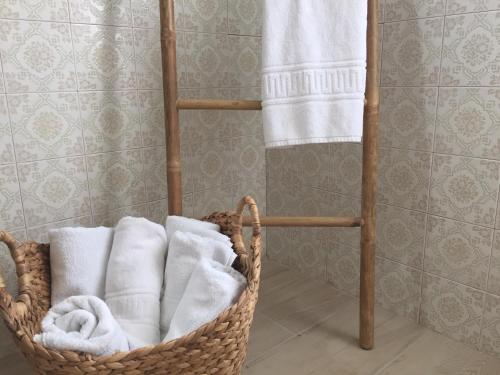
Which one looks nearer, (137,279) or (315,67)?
(137,279)

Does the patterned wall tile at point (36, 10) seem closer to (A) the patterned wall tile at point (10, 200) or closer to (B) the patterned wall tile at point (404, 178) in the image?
(A) the patterned wall tile at point (10, 200)

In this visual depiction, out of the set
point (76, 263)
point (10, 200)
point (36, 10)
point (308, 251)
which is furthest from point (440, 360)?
point (36, 10)

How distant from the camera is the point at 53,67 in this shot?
918 millimetres

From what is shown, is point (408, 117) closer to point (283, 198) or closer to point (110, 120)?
point (283, 198)

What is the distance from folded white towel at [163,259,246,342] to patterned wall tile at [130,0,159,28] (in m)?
0.65

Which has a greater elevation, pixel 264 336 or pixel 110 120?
pixel 110 120

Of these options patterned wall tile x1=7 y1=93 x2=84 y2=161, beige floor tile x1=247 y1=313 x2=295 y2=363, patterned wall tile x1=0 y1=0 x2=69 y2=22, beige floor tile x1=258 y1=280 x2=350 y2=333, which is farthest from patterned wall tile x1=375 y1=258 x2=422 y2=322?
patterned wall tile x1=0 y1=0 x2=69 y2=22

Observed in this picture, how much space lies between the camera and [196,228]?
844mm

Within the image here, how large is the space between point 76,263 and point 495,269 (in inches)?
34.6

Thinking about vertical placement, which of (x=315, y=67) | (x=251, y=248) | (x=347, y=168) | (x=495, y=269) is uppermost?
(x=315, y=67)

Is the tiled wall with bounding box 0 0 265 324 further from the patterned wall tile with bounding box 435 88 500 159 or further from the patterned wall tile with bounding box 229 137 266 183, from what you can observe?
the patterned wall tile with bounding box 435 88 500 159

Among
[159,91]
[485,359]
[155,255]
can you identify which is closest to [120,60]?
[159,91]

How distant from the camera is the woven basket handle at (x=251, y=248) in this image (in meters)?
0.70

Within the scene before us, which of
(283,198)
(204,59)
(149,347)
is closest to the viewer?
(149,347)
